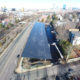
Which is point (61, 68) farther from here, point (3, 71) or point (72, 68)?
point (3, 71)

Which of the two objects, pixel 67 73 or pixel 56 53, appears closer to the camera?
pixel 67 73

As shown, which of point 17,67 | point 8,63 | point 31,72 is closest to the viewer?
point 31,72

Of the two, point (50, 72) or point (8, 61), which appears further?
point (8, 61)

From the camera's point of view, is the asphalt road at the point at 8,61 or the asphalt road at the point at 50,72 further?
the asphalt road at the point at 8,61

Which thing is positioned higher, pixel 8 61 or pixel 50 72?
pixel 8 61

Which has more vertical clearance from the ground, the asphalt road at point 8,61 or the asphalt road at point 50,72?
the asphalt road at point 8,61

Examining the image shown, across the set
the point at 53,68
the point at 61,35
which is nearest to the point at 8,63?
the point at 53,68

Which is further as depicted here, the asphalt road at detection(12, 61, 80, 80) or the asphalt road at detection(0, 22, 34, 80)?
the asphalt road at detection(0, 22, 34, 80)

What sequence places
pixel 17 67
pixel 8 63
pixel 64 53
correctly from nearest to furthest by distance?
pixel 17 67 → pixel 8 63 → pixel 64 53

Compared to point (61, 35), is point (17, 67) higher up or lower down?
lower down

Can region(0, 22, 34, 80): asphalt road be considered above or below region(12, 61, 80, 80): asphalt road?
above
